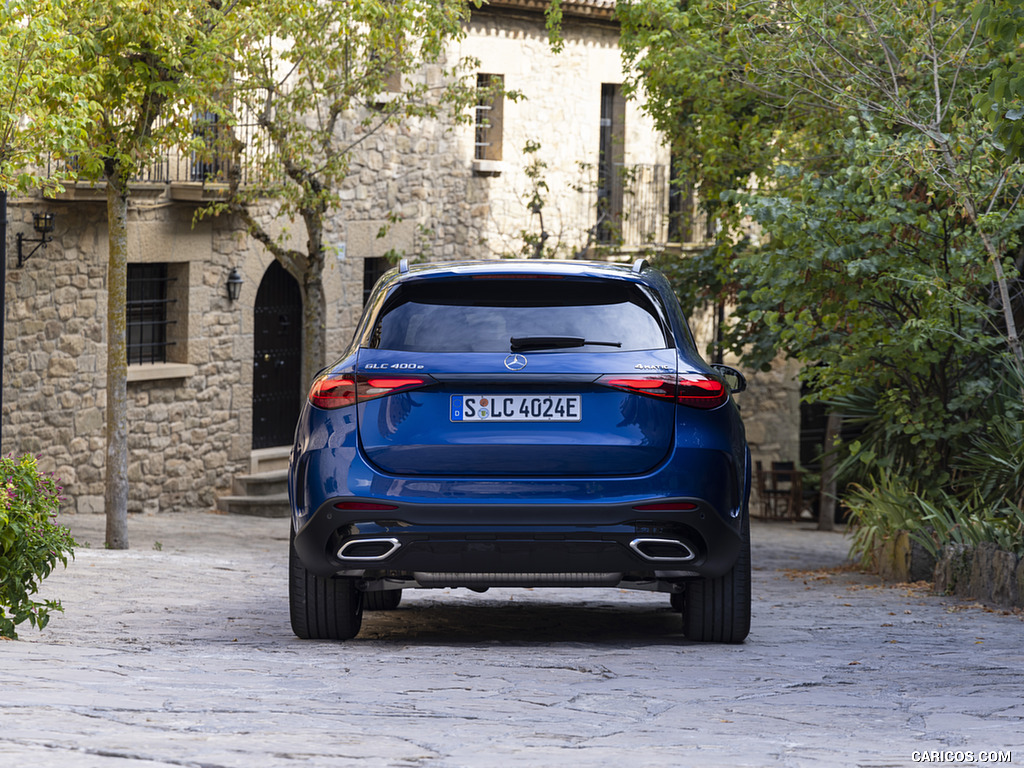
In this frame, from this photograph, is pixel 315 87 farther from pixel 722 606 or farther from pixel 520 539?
pixel 520 539

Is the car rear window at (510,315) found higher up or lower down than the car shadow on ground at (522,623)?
higher up

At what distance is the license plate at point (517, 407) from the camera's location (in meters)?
5.84

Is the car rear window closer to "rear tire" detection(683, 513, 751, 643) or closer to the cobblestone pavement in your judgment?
"rear tire" detection(683, 513, 751, 643)

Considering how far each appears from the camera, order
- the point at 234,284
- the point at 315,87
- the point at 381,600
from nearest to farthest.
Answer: the point at 381,600
the point at 315,87
the point at 234,284

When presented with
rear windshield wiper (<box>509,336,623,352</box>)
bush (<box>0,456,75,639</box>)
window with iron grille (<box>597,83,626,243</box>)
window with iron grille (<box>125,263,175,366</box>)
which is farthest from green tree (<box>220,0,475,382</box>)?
window with iron grille (<box>597,83,626,243</box>)

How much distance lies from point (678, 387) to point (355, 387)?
1.33 metres

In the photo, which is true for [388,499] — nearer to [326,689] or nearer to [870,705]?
[326,689]

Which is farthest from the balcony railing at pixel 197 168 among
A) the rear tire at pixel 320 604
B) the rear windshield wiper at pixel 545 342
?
the rear windshield wiper at pixel 545 342

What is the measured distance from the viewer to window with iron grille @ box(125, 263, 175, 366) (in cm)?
1775

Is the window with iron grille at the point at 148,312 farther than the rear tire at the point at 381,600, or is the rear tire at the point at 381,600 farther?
the window with iron grille at the point at 148,312

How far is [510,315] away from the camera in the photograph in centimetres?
609

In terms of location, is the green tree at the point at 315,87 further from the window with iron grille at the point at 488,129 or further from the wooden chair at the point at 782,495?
the wooden chair at the point at 782,495

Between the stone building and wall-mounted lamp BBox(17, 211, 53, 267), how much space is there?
8cm

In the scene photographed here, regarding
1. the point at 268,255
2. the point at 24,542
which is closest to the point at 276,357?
the point at 268,255
